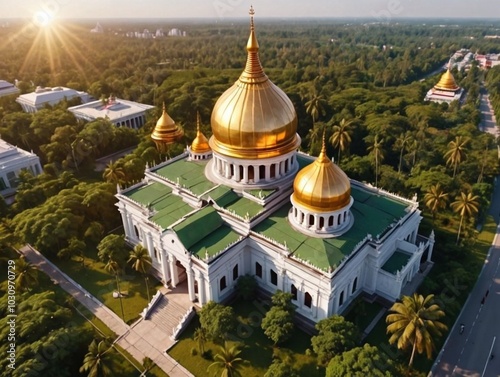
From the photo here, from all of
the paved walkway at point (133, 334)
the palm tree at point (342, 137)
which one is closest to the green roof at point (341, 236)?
the paved walkway at point (133, 334)

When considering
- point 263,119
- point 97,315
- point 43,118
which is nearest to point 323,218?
point 263,119

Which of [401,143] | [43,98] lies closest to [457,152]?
[401,143]

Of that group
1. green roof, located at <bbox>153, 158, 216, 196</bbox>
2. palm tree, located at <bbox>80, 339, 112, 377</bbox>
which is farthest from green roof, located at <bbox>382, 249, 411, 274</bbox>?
palm tree, located at <bbox>80, 339, 112, 377</bbox>

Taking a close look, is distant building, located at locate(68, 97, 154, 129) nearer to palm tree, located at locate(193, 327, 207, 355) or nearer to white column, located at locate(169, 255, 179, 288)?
white column, located at locate(169, 255, 179, 288)

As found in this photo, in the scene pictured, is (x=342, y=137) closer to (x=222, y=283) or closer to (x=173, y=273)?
(x=222, y=283)

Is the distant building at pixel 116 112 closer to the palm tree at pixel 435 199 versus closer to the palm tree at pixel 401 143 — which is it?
the palm tree at pixel 401 143
